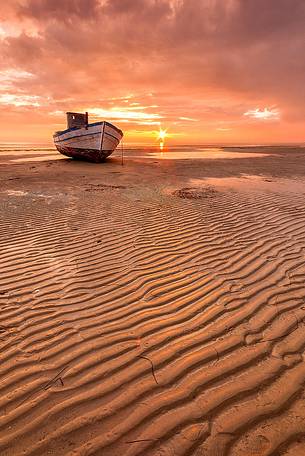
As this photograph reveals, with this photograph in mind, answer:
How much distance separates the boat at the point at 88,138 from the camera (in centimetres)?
2002

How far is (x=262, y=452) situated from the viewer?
1959 mm

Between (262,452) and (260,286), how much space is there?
2.37 metres

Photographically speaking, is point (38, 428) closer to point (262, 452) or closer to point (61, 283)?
point (262, 452)

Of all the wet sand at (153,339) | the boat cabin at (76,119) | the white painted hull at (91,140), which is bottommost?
the wet sand at (153,339)

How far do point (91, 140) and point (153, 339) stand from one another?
63.9ft

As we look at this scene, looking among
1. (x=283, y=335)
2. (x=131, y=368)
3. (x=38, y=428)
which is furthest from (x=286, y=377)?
(x=38, y=428)

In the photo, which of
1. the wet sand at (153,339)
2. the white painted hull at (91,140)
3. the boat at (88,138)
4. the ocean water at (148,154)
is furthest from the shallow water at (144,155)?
the wet sand at (153,339)

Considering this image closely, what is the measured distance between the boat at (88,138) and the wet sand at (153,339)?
1485cm

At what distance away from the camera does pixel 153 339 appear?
310cm

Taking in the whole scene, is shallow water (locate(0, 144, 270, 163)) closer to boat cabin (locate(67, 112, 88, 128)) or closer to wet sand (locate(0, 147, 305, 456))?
boat cabin (locate(67, 112, 88, 128))

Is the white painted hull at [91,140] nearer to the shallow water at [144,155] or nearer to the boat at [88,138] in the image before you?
the boat at [88,138]

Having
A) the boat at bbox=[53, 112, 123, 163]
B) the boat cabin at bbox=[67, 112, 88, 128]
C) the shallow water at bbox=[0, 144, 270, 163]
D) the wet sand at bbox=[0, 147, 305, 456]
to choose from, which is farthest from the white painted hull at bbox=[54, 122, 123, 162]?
the wet sand at bbox=[0, 147, 305, 456]

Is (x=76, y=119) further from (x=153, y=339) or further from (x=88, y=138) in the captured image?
(x=153, y=339)

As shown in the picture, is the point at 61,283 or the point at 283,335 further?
the point at 61,283
